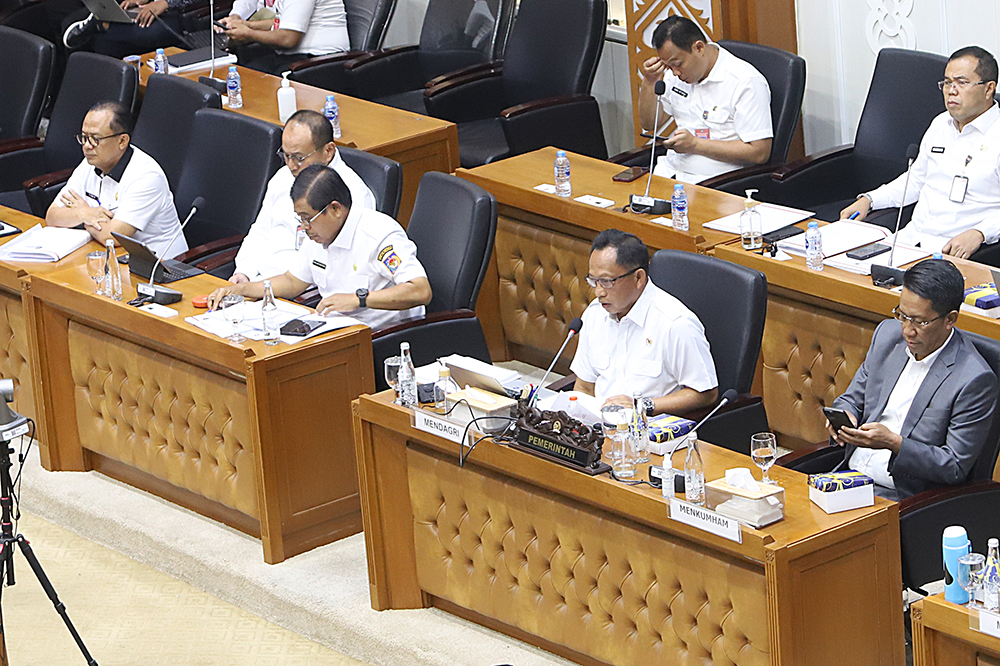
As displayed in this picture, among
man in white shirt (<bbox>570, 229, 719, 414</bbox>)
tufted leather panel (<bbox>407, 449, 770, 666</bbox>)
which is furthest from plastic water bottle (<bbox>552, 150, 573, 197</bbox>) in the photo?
tufted leather panel (<bbox>407, 449, 770, 666</bbox>)

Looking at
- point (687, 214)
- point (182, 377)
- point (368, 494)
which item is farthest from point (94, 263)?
point (687, 214)

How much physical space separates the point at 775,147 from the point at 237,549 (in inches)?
101

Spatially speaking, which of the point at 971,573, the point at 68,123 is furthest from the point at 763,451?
the point at 68,123

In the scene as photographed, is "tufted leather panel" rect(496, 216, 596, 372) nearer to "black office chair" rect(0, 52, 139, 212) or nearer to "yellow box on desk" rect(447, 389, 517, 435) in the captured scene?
"yellow box on desk" rect(447, 389, 517, 435)

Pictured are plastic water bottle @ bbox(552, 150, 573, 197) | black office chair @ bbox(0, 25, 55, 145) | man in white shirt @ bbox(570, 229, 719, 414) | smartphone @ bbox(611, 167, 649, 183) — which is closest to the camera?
man in white shirt @ bbox(570, 229, 719, 414)

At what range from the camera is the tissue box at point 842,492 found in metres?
3.48

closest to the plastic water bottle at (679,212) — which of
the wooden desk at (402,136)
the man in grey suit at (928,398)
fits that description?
the wooden desk at (402,136)

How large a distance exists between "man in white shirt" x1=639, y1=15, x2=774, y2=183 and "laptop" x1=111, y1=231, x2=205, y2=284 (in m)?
1.81

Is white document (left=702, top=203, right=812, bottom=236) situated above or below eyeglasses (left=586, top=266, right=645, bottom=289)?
below

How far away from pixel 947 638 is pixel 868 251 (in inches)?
80.6

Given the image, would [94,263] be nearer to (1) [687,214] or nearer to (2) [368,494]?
(2) [368,494]

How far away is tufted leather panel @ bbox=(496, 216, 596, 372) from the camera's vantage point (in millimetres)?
5789

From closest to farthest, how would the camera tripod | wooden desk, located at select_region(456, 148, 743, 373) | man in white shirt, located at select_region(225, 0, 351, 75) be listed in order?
the camera tripod
wooden desk, located at select_region(456, 148, 743, 373)
man in white shirt, located at select_region(225, 0, 351, 75)

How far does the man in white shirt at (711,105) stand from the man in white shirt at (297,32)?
7.46 feet
